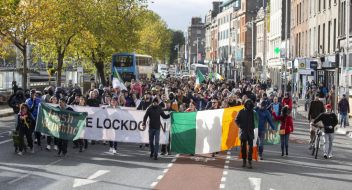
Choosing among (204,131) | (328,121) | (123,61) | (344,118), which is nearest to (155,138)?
(204,131)

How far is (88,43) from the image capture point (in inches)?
2313

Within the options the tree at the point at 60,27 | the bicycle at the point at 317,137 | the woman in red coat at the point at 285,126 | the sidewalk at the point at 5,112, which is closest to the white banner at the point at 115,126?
the woman in red coat at the point at 285,126

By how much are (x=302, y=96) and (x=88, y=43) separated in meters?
18.0

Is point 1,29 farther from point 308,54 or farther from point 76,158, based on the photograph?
point 308,54

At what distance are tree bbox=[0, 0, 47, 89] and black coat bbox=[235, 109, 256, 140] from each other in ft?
87.9

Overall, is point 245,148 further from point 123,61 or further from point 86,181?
point 123,61

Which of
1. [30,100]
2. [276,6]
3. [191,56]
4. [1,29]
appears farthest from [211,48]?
[30,100]

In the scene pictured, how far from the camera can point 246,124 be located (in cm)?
1891

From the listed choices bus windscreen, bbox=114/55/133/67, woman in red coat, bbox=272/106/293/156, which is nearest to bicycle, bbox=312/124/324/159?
woman in red coat, bbox=272/106/293/156

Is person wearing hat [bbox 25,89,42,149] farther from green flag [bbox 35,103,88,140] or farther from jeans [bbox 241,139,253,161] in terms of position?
jeans [bbox 241,139,253,161]

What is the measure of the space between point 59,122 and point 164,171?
4.90 metres

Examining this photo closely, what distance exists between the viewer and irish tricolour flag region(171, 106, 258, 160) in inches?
828

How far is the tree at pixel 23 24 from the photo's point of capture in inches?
1721

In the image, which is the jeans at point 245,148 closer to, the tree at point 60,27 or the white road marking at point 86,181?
the white road marking at point 86,181
